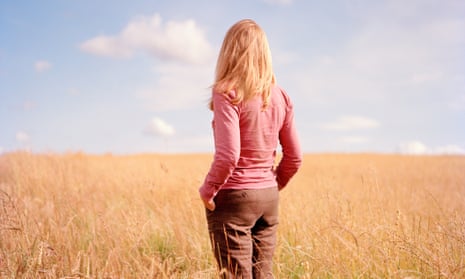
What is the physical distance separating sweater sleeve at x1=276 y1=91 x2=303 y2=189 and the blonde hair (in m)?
0.28

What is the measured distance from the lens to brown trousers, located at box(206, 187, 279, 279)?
251cm

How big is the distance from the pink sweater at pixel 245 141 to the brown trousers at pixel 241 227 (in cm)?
7

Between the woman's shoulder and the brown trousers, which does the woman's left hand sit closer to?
the brown trousers

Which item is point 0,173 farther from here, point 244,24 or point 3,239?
point 244,24

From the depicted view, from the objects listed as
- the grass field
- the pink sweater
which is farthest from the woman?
the grass field

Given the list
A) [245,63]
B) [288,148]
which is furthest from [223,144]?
[288,148]

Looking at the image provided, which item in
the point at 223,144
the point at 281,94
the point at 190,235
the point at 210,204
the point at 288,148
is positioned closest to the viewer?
the point at 223,144

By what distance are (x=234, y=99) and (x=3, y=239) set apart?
311 centimetres

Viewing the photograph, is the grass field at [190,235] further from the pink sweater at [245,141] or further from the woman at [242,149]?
the pink sweater at [245,141]

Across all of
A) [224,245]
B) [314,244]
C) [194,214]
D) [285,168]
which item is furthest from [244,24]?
[194,214]

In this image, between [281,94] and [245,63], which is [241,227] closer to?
[281,94]

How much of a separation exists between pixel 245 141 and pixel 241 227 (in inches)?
20.0

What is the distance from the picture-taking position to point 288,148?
2.94 metres

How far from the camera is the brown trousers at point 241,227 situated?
2510 mm
